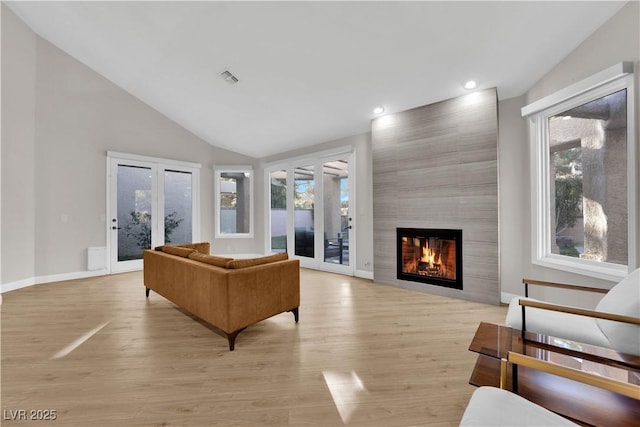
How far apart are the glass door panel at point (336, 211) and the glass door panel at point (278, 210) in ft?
4.08

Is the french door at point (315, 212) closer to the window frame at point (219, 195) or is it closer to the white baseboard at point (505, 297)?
the window frame at point (219, 195)

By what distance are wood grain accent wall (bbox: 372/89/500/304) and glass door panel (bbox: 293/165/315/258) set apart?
5.31 feet

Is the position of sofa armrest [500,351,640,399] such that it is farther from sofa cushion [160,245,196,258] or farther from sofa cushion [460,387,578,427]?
sofa cushion [160,245,196,258]

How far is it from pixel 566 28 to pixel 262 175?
5.59 meters

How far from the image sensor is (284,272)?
2.66 m

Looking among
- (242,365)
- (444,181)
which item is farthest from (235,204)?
(242,365)

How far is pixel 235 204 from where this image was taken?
22.1 ft

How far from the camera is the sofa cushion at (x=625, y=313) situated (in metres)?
1.46

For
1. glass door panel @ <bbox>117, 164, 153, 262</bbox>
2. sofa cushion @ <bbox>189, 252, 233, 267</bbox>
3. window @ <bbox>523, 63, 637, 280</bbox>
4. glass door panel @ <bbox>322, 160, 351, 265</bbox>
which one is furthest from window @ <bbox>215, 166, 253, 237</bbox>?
window @ <bbox>523, 63, 637, 280</bbox>

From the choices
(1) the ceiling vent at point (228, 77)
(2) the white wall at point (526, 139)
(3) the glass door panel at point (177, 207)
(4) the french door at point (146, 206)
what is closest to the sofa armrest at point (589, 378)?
(2) the white wall at point (526, 139)

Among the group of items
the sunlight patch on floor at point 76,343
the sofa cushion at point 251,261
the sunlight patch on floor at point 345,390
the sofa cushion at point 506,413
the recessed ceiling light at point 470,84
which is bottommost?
the sunlight patch on floor at point 345,390

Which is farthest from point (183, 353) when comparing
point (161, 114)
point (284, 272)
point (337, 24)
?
point (161, 114)

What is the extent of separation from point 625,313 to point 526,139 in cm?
233

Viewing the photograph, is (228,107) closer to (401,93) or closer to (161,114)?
(161,114)
